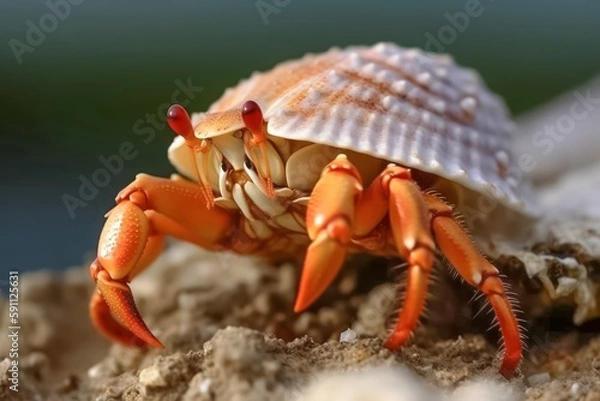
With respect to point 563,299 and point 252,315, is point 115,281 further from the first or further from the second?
point 563,299

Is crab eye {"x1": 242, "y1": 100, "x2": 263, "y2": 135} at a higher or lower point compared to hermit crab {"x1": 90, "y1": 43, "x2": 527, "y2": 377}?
higher

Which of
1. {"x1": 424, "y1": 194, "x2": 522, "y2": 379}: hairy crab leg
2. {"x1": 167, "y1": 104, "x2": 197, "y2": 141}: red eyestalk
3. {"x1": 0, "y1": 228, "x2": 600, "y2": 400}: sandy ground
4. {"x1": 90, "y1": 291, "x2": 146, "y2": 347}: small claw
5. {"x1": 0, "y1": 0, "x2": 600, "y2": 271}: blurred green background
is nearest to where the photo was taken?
{"x1": 0, "y1": 228, "x2": 600, "y2": 400}: sandy ground

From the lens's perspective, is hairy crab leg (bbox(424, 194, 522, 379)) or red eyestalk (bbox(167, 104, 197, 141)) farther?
red eyestalk (bbox(167, 104, 197, 141))

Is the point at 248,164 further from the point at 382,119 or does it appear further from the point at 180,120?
the point at 382,119

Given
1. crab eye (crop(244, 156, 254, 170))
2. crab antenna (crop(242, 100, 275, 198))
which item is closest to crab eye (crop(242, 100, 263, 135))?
crab antenna (crop(242, 100, 275, 198))

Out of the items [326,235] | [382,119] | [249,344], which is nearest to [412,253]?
[326,235]

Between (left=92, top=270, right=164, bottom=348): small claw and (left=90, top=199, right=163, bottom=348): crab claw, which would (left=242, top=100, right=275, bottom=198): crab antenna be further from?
(left=92, top=270, right=164, bottom=348): small claw
